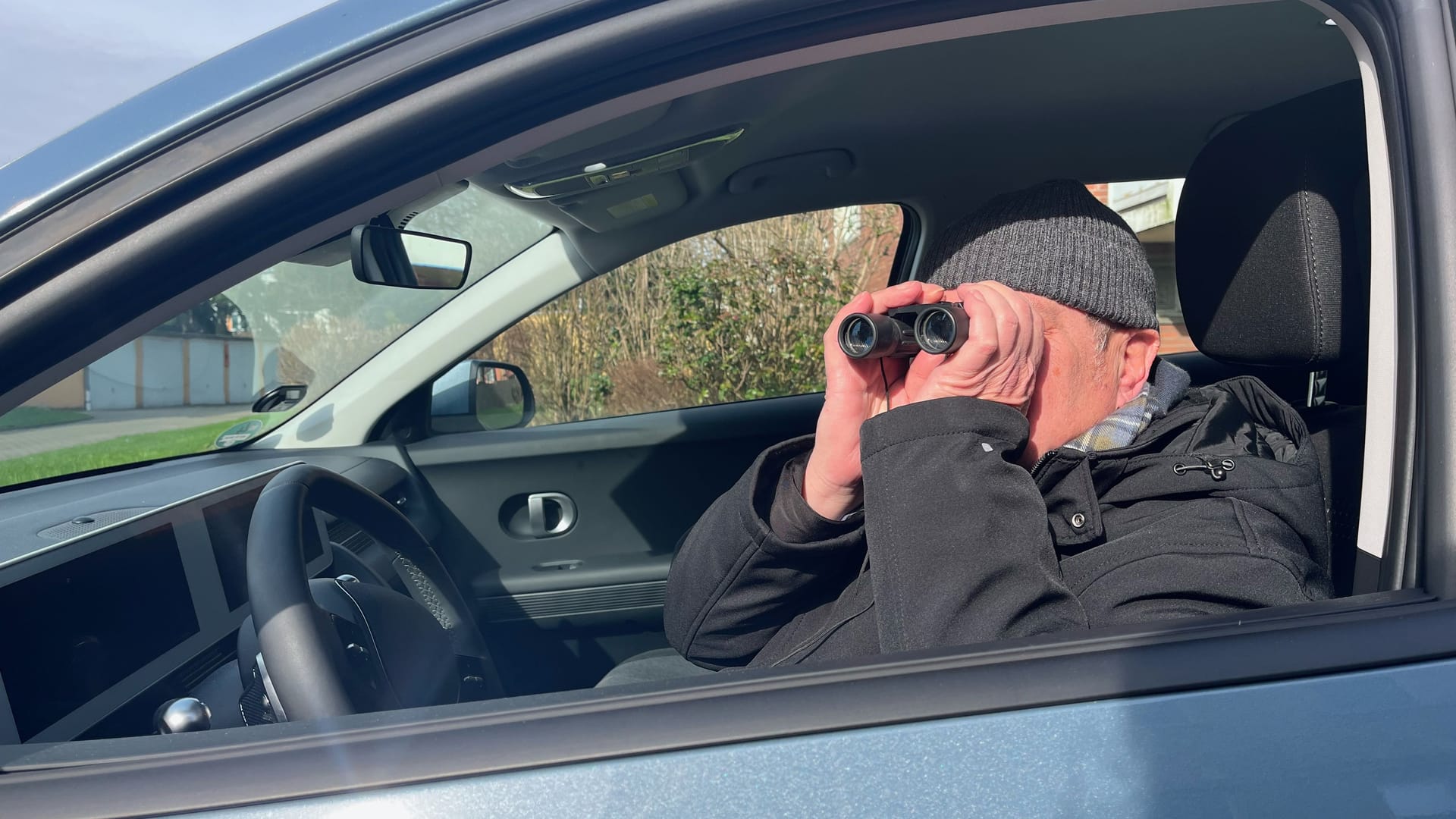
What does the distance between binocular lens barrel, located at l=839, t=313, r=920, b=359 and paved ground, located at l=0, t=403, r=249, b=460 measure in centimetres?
102

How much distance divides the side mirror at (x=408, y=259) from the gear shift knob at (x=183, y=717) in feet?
2.35

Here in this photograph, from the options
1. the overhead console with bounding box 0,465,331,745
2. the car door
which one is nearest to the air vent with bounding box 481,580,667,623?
the car door

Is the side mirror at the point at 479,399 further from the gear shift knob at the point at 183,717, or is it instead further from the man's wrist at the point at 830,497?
the gear shift knob at the point at 183,717

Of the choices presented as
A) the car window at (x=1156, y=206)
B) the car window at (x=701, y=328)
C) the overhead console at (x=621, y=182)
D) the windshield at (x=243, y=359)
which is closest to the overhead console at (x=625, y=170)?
the overhead console at (x=621, y=182)

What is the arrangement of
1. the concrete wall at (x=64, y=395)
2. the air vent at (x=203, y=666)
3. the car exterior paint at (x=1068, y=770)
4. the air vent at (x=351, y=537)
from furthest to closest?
the air vent at (x=351, y=537) → the air vent at (x=203, y=666) → the concrete wall at (x=64, y=395) → the car exterior paint at (x=1068, y=770)

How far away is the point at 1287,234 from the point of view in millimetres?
1430

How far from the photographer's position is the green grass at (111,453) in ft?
6.40

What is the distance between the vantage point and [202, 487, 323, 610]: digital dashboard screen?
168 centimetres

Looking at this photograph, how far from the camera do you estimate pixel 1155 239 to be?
9.54 ft

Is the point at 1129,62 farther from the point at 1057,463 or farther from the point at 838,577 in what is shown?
the point at 838,577

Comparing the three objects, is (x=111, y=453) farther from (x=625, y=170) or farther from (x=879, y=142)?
(x=879, y=142)

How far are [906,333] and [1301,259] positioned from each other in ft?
1.96

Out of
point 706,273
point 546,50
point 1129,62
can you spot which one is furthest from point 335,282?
point 706,273

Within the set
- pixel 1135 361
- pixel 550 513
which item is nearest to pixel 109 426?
pixel 550 513
